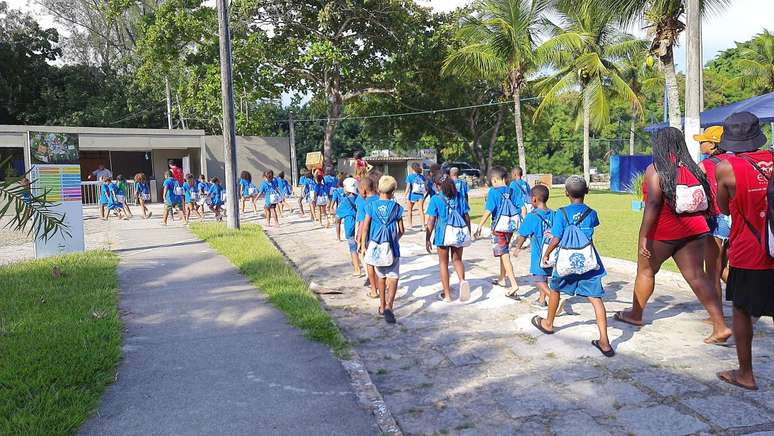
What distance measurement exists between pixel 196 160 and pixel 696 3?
22.4m

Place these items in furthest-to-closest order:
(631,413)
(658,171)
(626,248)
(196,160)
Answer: (196,160) → (626,248) → (658,171) → (631,413)

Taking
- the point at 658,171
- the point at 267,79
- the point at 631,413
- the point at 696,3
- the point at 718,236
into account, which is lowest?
the point at 631,413

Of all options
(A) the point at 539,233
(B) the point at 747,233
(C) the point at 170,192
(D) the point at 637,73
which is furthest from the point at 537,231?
(D) the point at 637,73

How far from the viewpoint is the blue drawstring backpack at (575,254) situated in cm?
493

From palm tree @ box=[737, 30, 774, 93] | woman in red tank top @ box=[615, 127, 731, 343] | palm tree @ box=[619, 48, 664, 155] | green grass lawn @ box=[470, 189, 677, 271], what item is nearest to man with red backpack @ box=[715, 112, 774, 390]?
woman in red tank top @ box=[615, 127, 731, 343]

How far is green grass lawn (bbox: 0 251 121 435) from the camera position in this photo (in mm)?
3682

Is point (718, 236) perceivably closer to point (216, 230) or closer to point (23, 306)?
point (23, 306)

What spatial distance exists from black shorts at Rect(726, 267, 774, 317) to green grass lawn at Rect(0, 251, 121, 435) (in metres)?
4.15

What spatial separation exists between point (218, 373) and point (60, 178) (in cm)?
693

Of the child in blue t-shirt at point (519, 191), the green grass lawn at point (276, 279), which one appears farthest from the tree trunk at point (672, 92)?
the green grass lawn at point (276, 279)

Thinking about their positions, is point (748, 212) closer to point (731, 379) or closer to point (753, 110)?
point (731, 379)

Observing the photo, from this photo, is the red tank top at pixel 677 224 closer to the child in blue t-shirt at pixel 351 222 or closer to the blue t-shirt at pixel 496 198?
the blue t-shirt at pixel 496 198

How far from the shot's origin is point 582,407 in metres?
3.86

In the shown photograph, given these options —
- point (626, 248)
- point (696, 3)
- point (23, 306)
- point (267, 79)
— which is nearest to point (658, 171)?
point (626, 248)
